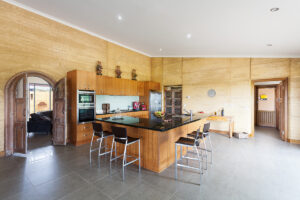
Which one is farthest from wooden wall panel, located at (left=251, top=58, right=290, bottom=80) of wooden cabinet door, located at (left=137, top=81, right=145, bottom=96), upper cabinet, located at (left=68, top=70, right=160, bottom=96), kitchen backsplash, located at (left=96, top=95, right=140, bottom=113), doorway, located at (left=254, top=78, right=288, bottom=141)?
kitchen backsplash, located at (left=96, top=95, right=140, bottom=113)

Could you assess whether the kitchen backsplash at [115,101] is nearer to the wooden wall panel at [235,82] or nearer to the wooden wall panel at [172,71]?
the wooden wall panel at [172,71]

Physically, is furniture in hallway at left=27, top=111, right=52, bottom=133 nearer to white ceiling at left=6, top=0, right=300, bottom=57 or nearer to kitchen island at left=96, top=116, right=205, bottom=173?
white ceiling at left=6, top=0, right=300, bottom=57

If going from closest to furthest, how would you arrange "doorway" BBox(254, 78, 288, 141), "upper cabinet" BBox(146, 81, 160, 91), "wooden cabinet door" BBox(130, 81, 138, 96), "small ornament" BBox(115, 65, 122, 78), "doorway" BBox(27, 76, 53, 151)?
"doorway" BBox(27, 76, 53, 151)
"small ornament" BBox(115, 65, 122, 78)
"wooden cabinet door" BBox(130, 81, 138, 96)
"upper cabinet" BBox(146, 81, 160, 91)
"doorway" BBox(254, 78, 288, 141)

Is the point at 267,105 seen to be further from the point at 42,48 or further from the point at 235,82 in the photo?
the point at 42,48

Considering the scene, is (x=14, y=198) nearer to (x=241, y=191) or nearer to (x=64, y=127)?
(x=64, y=127)

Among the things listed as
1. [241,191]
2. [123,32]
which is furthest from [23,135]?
[241,191]

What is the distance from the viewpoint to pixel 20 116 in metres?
3.61

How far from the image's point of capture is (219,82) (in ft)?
19.7

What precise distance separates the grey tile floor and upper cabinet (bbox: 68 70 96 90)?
77.1 inches

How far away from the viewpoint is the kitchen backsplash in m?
5.39

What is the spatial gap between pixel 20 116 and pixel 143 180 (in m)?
3.53

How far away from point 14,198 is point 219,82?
21.9 ft

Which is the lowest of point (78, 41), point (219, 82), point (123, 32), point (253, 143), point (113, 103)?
point (253, 143)

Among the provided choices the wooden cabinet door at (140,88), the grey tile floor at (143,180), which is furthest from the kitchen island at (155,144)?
the wooden cabinet door at (140,88)
